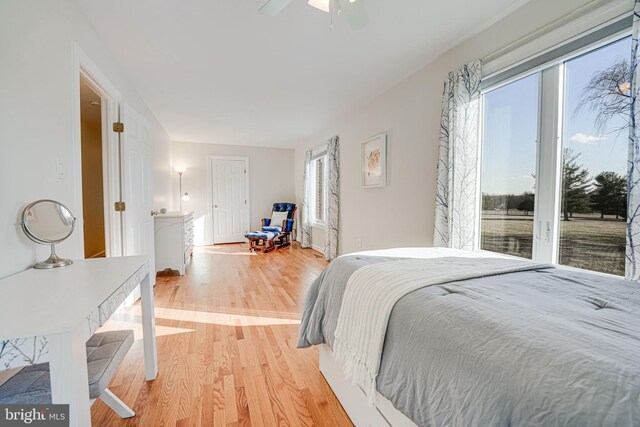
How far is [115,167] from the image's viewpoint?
8.22 feet

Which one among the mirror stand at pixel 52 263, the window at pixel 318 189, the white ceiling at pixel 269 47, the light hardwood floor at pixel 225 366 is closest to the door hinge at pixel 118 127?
the white ceiling at pixel 269 47

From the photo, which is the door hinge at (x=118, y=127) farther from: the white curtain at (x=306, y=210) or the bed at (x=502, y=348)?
the white curtain at (x=306, y=210)

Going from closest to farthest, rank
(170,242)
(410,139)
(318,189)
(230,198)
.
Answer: (410,139) → (170,242) → (318,189) → (230,198)

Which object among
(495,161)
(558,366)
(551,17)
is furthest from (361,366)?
(551,17)

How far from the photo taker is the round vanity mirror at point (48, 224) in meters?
1.26

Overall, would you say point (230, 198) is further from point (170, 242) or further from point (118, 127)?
point (118, 127)

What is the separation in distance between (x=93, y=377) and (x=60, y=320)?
0.44m

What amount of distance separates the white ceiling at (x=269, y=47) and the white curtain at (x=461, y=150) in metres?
0.43

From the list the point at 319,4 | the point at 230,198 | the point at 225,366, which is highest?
the point at 319,4

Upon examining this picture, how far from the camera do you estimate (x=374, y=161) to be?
11.4 feet

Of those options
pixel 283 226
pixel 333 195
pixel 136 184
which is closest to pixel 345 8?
pixel 136 184

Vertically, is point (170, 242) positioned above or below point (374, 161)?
below

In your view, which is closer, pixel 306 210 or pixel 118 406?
pixel 118 406

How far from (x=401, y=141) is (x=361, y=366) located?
2.51 metres
